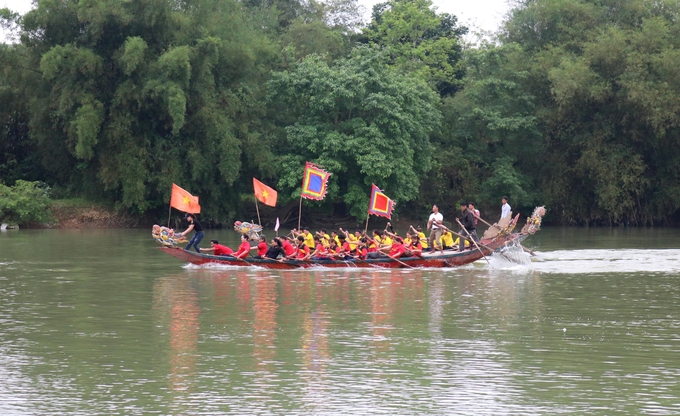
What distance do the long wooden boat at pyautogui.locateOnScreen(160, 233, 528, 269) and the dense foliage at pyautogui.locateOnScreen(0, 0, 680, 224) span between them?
18685 millimetres

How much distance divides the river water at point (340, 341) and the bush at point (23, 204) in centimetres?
1994

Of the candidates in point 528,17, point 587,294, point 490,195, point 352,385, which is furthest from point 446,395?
point 528,17

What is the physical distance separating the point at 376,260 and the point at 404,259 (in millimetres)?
770

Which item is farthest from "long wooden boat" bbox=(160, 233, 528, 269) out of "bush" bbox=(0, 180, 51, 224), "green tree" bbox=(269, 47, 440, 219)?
"bush" bbox=(0, 180, 51, 224)

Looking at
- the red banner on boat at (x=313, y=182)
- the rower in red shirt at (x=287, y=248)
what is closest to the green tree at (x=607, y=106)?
the red banner on boat at (x=313, y=182)

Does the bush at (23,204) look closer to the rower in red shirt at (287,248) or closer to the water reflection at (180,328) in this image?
the rower in red shirt at (287,248)

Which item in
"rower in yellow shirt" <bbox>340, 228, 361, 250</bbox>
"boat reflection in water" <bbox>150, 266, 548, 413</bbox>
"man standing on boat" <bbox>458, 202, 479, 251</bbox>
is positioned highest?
"man standing on boat" <bbox>458, 202, 479, 251</bbox>

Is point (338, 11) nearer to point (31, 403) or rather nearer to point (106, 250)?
point (106, 250)

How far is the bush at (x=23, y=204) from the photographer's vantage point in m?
47.5

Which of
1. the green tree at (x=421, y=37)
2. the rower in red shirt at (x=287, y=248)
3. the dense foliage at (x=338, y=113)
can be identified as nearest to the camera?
the rower in red shirt at (x=287, y=248)

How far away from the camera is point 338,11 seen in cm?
7388

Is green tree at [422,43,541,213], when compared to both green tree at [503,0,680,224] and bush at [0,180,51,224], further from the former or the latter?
bush at [0,180,51,224]

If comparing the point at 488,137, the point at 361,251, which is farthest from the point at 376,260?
the point at 488,137

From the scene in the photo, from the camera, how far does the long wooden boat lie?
2788 cm
